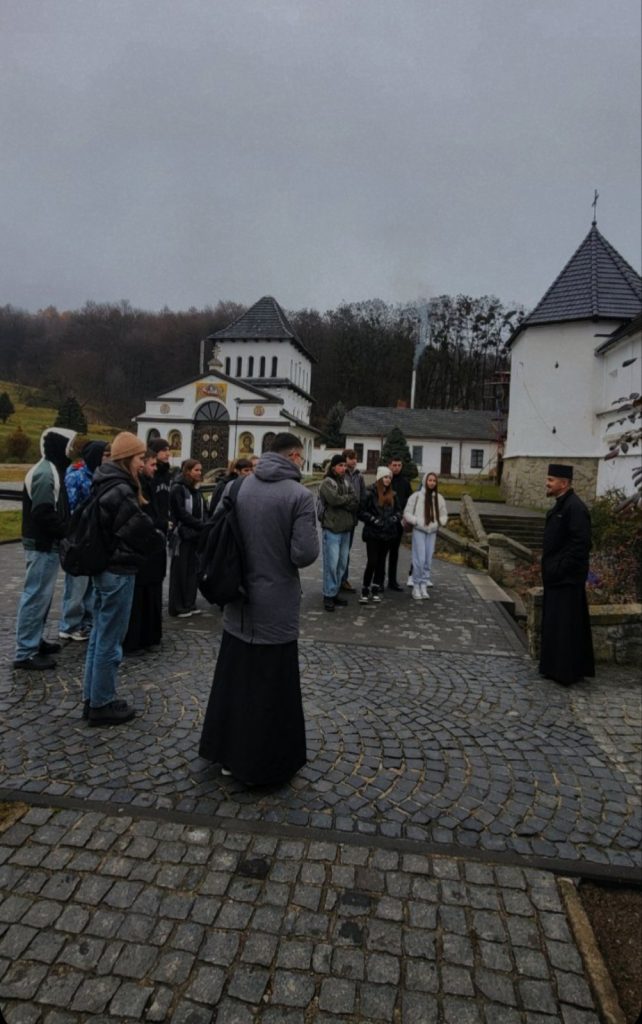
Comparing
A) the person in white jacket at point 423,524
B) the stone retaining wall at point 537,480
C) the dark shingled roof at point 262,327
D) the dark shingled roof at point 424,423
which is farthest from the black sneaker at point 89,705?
the dark shingled roof at point 424,423

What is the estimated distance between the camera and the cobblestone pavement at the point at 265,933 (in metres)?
2.20

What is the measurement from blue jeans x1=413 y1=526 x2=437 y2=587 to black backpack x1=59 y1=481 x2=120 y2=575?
19.2 feet

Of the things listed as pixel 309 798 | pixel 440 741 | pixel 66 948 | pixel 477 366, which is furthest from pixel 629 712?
pixel 477 366

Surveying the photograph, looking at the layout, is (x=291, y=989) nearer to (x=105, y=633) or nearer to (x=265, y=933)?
(x=265, y=933)

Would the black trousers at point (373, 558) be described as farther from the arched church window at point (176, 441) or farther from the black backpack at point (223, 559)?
the arched church window at point (176, 441)

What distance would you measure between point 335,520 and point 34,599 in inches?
162

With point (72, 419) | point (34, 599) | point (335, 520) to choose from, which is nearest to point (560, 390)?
point (335, 520)

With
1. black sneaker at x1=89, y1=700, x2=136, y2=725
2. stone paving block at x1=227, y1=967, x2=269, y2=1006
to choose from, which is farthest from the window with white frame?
stone paving block at x1=227, y1=967, x2=269, y2=1006

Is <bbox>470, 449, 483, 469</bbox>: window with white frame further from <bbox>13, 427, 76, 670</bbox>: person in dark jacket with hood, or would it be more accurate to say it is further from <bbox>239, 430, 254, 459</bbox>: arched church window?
<bbox>13, 427, 76, 670</bbox>: person in dark jacket with hood

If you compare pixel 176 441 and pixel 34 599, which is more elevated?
pixel 176 441

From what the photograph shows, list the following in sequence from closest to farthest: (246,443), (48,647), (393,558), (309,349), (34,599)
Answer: (34,599) < (48,647) < (393,558) < (246,443) < (309,349)

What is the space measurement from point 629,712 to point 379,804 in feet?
9.10

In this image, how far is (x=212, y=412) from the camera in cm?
4519

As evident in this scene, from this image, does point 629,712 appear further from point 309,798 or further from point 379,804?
point 309,798
